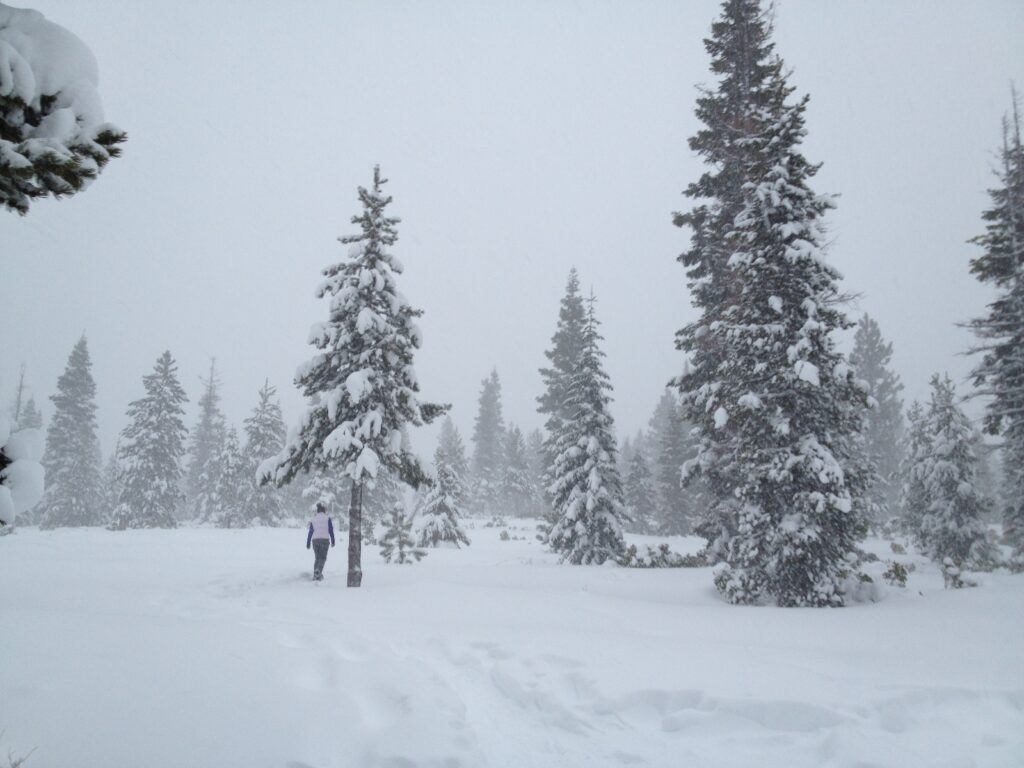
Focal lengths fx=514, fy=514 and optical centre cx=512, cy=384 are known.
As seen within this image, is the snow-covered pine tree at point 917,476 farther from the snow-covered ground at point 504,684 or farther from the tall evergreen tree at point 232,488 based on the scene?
the tall evergreen tree at point 232,488

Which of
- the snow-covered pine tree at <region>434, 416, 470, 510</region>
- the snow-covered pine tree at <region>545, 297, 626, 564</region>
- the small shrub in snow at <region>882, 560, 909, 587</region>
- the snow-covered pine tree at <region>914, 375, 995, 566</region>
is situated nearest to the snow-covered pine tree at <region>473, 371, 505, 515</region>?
the snow-covered pine tree at <region>434, 416, 470, 510</region>

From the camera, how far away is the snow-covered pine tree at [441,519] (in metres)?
25.4

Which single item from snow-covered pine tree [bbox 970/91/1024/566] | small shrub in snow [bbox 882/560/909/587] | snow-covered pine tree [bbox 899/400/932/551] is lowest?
small shrub in snow [bbox 882/560/909/587]

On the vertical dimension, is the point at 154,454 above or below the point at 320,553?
above

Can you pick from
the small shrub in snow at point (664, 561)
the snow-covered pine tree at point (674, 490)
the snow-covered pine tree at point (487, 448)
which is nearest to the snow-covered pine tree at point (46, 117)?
the small shrub in snow at point (664, 561)

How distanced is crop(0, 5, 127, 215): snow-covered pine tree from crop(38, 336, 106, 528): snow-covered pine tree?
4522 centimetres

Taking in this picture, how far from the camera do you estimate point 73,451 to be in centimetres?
3741

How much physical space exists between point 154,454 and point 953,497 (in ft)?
146

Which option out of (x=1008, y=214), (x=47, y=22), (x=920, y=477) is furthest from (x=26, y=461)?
(x=920, y=477)

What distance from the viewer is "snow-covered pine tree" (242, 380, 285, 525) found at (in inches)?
1442

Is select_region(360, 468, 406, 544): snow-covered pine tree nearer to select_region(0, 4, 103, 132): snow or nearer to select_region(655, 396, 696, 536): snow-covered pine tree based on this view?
select_region(655, 396, 696, 536): snow-covered pine tree

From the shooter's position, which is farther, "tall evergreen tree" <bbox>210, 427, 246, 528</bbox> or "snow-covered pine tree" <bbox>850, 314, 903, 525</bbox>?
"snow-covered pine tree" <bbox>850, 314, 903, 525</bbox>

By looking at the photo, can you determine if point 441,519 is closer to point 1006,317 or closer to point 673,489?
point 673,489

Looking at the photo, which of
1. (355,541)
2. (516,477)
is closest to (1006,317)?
(355,541)
